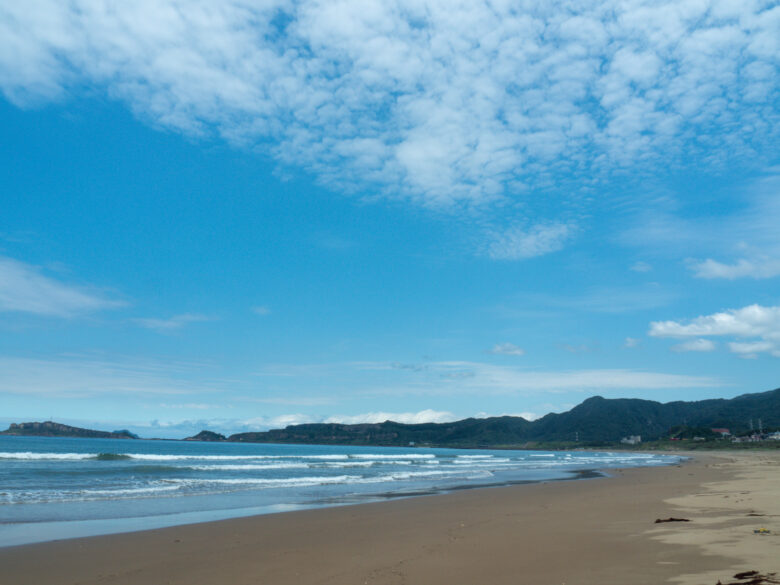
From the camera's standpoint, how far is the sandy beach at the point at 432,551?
23.0 ft

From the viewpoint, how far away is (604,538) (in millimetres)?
9438

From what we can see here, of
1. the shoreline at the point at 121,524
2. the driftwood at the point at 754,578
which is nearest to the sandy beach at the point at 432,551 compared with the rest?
the driftwood at the point at 754,578

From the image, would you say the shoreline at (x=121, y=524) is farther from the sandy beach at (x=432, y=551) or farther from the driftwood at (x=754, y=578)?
the driftwood at (x=754, y=578)

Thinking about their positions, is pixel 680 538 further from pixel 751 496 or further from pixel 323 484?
pixel 323 484

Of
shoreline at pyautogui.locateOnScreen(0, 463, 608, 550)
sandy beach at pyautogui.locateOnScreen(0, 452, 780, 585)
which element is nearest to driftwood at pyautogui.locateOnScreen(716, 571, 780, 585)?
sandy beach at pyautogui.locateOnScreen(0, 452, 780, 585)

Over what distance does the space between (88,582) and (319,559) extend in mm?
3232

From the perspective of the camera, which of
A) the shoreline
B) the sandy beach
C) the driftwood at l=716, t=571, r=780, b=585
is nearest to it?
the driftwood at l=716, t=571, r=780, b=585

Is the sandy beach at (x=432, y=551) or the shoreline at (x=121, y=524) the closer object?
the sandy beach at (x=432, y=551)

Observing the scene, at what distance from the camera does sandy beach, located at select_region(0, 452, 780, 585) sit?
276 inches

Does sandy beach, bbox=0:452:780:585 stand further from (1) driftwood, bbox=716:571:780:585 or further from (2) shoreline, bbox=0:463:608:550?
(2) shoreline, bbox=0:463:608:550

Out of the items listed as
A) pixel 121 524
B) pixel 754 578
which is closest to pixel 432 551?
pixel 754 578

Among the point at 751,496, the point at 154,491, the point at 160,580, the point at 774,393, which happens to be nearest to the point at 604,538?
the point at 160,580

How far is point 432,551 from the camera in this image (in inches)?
349

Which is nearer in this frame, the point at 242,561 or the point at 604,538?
the point at 242,561
